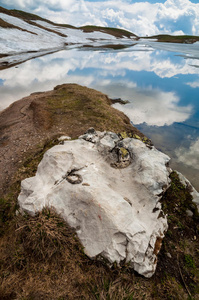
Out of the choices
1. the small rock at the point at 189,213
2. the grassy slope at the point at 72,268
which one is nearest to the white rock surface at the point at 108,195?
the grassy slope at the point at 72,268

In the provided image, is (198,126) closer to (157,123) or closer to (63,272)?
(157,123)

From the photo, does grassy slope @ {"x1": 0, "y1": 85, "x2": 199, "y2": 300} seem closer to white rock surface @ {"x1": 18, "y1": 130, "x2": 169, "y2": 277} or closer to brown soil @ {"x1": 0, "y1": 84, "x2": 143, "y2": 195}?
white rock surface @ {"x1": 18, "y1": 130, "x2": 169, "y2": 277}

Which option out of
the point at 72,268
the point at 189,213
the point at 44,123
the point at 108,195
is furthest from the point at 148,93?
the point at 72,268

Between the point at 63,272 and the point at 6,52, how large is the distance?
2796 inches

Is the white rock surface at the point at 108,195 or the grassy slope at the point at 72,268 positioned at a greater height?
the white rock surface at the point at 108,195

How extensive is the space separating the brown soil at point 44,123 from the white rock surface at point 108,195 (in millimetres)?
4390

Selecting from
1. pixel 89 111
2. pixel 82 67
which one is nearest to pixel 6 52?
pixel 82 67

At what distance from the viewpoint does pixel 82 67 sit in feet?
170

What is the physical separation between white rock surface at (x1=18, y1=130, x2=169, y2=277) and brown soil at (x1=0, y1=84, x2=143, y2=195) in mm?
4390

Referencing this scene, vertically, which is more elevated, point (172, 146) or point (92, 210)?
point (92, 210)

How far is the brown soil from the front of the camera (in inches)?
496

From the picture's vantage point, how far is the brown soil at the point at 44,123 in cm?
1259

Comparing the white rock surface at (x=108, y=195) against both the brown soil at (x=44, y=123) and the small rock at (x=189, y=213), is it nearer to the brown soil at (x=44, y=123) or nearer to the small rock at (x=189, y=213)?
the small rock at (x=189, y=213)

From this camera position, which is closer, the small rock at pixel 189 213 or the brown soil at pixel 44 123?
the small rock at pixel 189 213
